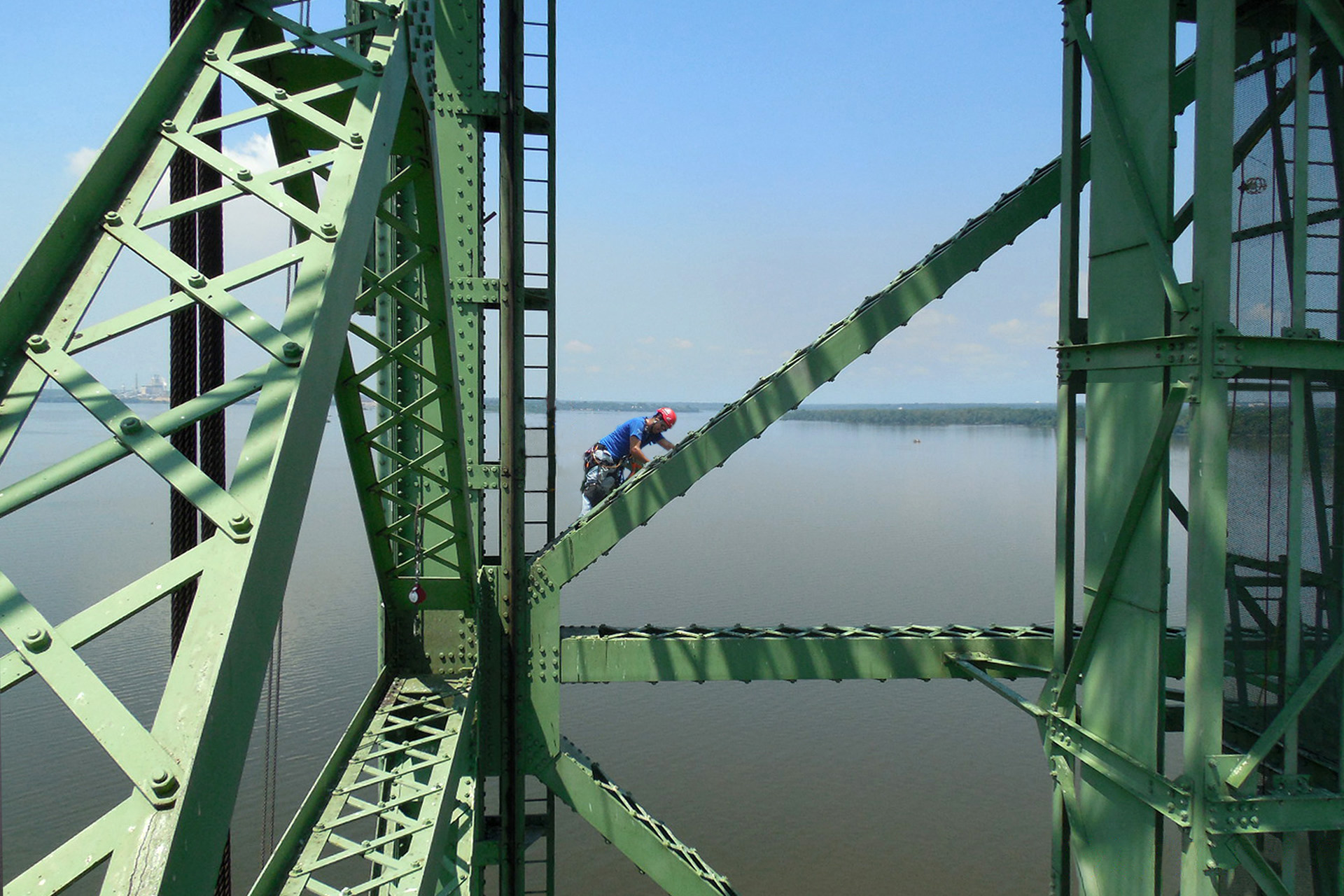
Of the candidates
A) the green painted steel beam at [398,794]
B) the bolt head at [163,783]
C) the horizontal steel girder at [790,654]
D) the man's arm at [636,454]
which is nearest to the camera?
the bolt head at [163,783]

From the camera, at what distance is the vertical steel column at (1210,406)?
4250 millimetres

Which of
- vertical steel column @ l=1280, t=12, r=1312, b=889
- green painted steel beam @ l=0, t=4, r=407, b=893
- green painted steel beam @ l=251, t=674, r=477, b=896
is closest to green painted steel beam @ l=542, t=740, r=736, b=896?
green painted steel beam @ l=251, t=674, r=477, b=896

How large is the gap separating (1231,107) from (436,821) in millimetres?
5384

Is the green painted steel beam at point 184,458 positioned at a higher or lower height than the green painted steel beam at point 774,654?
higher

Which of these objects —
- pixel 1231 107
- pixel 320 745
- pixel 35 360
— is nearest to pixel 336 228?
pixel 35 360

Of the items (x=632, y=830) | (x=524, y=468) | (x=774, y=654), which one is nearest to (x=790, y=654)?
(x=774, y=654)

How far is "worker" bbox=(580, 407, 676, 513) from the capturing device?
30.7 feet

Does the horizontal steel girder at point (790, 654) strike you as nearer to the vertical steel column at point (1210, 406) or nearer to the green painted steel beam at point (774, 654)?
the green painted steel beam at point (774, 654)

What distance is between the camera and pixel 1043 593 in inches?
848

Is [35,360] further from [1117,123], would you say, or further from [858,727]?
[858,727]

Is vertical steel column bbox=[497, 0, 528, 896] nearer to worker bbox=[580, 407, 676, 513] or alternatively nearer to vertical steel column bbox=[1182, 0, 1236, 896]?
worker bbox=[580, 407, 676, 513]

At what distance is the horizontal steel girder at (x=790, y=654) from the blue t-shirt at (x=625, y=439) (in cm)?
299

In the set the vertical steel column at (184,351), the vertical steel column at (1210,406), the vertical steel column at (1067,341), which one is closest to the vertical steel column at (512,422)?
the vertical steel column at (184,351)

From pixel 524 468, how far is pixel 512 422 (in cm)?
41
